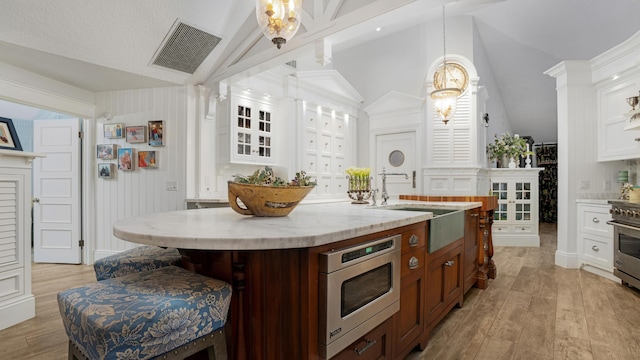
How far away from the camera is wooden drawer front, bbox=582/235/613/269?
3.70 m

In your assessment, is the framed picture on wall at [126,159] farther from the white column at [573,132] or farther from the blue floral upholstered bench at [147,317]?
the white column at [573,132]

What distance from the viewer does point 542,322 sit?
254 centimetres

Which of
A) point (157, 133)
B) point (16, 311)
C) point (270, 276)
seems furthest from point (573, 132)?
point (16, 311)

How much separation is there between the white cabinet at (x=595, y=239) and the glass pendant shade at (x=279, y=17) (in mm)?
4002

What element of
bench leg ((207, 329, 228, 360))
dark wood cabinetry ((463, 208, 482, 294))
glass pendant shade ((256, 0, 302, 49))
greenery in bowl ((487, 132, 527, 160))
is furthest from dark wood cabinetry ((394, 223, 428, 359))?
greenery in bowl ((487, 132, 527, 160))

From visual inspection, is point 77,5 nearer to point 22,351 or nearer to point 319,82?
point 22,351

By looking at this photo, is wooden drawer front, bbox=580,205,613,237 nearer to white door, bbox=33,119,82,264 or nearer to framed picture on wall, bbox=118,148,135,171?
framed picture on wall, bbox=118,148,135,171

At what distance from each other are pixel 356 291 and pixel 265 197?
1.96ft

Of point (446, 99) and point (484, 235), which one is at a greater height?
point (446, 99)

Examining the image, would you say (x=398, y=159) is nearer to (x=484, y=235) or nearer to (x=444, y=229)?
(x=484, y=235)

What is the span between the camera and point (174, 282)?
1.23 m

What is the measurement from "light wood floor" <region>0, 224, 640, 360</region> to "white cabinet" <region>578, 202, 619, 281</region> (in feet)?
0.57

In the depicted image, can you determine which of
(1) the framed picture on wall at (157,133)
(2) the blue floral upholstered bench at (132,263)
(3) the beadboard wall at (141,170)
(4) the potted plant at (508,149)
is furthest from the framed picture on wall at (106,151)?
(4) the potted plant at (508,149)

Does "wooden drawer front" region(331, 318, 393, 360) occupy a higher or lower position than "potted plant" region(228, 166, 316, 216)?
lower
